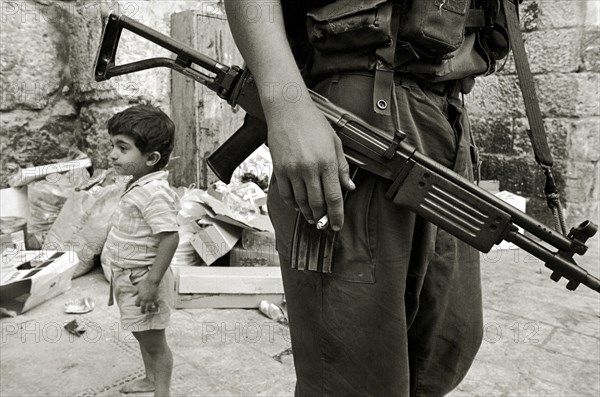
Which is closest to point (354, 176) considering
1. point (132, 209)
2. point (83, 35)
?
point (132, 209)

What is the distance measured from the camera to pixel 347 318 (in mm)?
987

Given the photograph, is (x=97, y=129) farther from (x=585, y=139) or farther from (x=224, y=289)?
(x=585, y=139)

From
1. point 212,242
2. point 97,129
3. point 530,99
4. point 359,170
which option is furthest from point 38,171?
point 530,99

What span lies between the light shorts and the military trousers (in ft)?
2.92

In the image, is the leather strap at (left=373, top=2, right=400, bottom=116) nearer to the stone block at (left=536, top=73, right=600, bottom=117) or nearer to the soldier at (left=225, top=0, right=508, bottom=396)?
the soldier at (left=225, top=0, right=508, bottom=396)

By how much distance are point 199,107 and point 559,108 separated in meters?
2.75

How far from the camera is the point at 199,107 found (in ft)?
12.5

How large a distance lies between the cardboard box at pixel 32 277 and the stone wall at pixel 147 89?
1.11 meters

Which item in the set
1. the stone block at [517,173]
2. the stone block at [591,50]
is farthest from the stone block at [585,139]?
the stone block at [591,50]

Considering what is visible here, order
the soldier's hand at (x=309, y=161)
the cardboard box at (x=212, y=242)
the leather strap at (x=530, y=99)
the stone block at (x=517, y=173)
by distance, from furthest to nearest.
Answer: the stone block at (x=517, y=173) < the cardboard box at (x=212, y=242) < the leather strap at (x=530, y=99) < the soldier's hand at (x=309, y=161)

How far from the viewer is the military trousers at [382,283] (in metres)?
0.99

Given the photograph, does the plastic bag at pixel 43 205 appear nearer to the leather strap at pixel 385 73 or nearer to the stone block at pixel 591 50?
the leather strap at pixel 385 73

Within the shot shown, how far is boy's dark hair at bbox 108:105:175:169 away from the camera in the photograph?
1868mm

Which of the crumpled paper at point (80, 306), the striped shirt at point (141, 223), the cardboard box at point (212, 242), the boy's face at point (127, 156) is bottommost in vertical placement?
the crumpled paper at point (80, 306)
